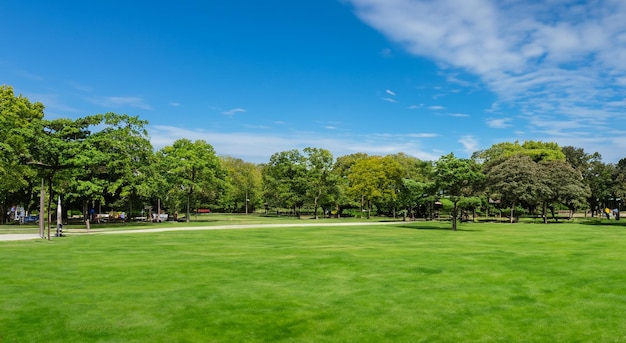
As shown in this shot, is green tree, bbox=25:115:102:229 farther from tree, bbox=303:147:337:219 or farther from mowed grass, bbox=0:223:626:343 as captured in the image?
tree, bbox=303:147:337:219

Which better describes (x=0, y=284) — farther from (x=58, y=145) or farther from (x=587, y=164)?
(x=587, y=164)

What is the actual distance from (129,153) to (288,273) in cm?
4244

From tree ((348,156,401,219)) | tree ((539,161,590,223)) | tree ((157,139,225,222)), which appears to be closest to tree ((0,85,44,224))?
tree ((157,139,225,222))

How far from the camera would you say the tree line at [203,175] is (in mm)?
41688

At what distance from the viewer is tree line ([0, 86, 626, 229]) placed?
137 ft

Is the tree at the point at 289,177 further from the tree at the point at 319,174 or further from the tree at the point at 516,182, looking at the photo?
the tree at the point at 516,182

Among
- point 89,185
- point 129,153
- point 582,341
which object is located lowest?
point 582,341

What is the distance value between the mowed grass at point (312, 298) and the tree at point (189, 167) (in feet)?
135

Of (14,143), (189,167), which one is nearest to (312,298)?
A: (14,143)

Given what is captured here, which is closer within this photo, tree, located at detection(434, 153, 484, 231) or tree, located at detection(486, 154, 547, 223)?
tree, located at detection(434, 153, 484, 231)

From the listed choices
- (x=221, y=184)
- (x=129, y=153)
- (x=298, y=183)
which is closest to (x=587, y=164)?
(x=298, y=183)

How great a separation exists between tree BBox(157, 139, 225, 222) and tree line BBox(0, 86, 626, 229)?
0.15 metres

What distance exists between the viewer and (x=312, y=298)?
12.0 m

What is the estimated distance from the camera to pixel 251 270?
1620 centimetres
